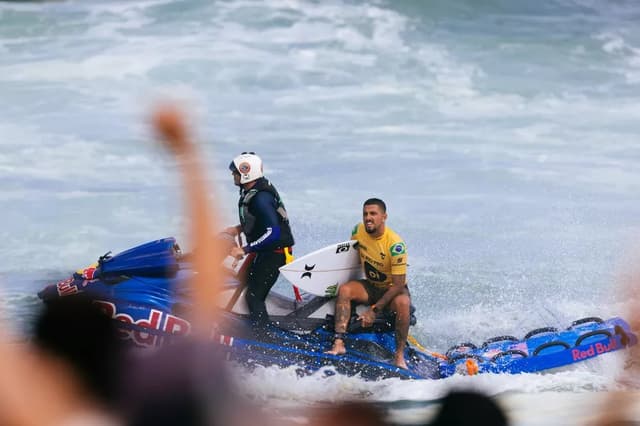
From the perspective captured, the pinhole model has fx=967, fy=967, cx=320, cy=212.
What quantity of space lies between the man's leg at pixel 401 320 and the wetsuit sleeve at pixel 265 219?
109cm

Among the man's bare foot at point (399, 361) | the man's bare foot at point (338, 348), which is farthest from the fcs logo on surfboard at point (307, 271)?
the man's bare foot at point (399, 361)

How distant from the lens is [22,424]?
1.50 m

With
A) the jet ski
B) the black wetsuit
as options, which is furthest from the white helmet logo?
the jet ski

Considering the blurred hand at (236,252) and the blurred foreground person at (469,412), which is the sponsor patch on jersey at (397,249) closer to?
the blurred hand at (236,252)

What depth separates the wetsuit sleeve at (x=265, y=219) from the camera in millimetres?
7520

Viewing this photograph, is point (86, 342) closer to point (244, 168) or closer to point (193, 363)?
point (193, 363)

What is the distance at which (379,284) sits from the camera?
7.89m

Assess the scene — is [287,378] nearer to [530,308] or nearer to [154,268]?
[154,268]

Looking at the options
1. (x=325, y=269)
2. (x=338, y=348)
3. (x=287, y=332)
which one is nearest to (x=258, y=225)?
(x=325, y=269)

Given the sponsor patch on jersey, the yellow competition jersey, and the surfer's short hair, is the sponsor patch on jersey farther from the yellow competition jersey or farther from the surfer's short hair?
the surfer's short hair

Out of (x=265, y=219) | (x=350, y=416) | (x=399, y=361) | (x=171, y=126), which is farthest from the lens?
(x=399, y=361)

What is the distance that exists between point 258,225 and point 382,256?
3.40ft

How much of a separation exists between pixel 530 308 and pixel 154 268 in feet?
15.6

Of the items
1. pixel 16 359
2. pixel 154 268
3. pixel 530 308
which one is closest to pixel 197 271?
pixel 16 359
